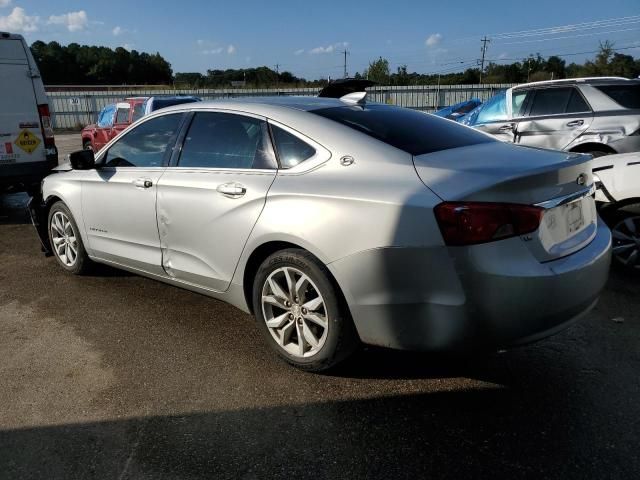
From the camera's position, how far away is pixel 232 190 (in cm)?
329

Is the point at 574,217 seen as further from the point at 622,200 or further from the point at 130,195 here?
the point at 130,195

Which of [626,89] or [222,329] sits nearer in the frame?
[222,329]

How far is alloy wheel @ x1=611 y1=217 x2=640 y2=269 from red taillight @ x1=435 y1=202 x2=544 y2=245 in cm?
270

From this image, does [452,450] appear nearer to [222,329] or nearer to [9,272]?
[222,329]

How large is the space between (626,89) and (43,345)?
7.19 m

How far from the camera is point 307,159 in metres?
3.07

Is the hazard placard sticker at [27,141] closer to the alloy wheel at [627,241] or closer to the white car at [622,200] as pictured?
the white car at [622,200]

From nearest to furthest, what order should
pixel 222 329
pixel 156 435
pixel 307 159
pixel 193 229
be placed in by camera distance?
pixel 156 435 → pixel 307 159 → pixel 193 229 → pixel 222 329

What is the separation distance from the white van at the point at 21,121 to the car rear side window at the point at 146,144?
157 inches

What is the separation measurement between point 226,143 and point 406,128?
3.94 feet

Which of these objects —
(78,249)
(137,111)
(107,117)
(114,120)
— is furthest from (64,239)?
(107,117)

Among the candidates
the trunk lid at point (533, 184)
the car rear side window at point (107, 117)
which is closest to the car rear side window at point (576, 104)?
the trunk lid at point (533, 184)

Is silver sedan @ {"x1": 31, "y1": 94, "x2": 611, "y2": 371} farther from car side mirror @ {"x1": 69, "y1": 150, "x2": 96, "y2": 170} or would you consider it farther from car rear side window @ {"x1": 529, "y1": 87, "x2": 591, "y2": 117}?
car rear side window @ {"x1": 529, "y1": 87, "x2": 591, "y2": 117}

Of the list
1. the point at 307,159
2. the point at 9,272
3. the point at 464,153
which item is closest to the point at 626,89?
the point at 464,153
